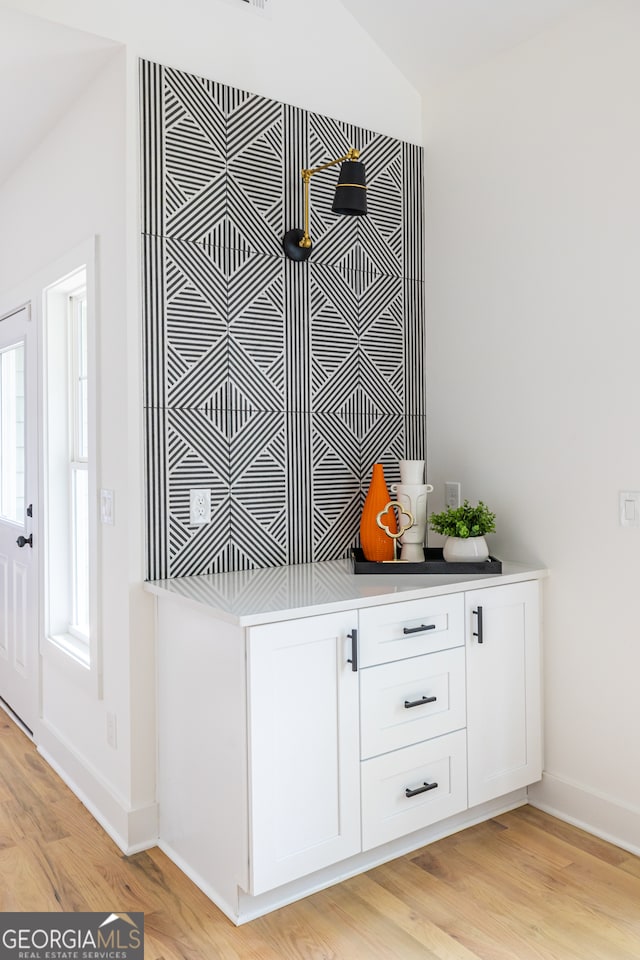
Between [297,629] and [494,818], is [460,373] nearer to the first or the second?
[297,629]

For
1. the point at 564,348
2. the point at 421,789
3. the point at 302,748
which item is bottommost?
the point at 421,789

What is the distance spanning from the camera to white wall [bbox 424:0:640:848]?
2336 millimetres

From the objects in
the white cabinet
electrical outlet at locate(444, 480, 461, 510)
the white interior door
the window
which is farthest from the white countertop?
the white interior door

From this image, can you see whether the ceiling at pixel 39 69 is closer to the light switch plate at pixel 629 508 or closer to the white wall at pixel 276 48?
the white wall at pixel 276 48

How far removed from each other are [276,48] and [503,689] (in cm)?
232

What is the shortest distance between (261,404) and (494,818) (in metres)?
1.60

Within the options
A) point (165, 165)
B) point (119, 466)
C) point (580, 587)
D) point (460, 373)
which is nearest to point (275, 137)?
point (165, 165)

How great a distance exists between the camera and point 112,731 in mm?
2480

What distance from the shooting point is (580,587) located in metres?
2.49

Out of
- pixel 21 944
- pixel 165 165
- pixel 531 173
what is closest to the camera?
pixel 21 944

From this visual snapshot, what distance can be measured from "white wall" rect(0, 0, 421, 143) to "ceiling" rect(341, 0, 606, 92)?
0.07 metres

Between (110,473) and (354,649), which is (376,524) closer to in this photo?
(354,649)

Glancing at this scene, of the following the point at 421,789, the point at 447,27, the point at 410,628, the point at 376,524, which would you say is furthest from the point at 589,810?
the point at 447,27

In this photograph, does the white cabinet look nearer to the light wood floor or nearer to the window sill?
the light wood floor
